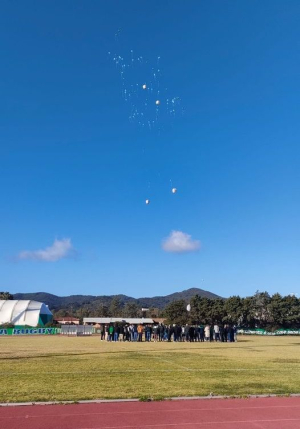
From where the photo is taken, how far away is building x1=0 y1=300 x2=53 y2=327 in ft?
A: 307

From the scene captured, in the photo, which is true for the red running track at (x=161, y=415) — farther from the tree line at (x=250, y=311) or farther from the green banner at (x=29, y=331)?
the tree line at (x=250, y=311)

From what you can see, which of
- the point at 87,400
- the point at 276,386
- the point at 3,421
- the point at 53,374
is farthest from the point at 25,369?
the point at 276,386

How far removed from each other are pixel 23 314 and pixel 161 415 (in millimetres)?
94476

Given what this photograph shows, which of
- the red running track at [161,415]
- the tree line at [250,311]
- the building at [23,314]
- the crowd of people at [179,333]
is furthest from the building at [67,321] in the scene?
the red running track at [161,415]

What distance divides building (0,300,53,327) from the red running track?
8987 cm

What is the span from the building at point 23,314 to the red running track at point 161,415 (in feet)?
295

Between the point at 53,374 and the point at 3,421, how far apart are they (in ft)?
18.2

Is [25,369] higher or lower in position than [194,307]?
lower

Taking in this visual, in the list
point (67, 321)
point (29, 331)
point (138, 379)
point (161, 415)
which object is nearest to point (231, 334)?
point (138, 379)

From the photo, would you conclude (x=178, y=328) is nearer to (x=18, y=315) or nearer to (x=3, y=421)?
(x=3, y=421)

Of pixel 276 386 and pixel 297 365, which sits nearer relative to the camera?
pixel 276 386

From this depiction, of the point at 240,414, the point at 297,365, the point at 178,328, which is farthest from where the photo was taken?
the point at 178,328

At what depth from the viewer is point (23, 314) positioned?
95.8 m

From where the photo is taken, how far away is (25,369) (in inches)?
559
